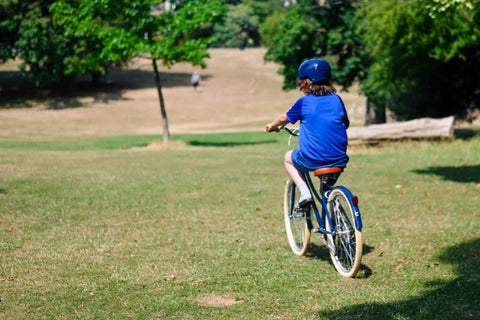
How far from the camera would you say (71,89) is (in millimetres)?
51719

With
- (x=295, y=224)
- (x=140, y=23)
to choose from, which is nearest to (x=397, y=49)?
(x=140, y=23)

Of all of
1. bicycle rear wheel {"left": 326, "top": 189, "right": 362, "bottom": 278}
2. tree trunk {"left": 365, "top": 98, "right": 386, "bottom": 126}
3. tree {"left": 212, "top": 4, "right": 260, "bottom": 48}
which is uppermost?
tree {"left": 212, "top": 4, "right": 260, "bottom": 48}

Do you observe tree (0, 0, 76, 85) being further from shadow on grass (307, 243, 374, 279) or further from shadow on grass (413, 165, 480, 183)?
shadow on grass (307, 243, 374, 279)

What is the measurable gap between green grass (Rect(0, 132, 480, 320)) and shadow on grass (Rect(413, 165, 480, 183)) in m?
0.07

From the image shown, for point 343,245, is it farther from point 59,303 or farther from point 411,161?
point 411,161

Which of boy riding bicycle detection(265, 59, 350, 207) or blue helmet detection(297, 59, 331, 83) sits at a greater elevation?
blue helmet detection(297, 59, 331, 83)

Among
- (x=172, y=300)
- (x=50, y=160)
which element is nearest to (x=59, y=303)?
(x=172, y=300)

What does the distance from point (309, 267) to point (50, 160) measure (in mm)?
12654

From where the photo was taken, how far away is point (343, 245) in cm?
589

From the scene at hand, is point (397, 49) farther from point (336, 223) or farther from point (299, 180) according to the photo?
point (336, 223)

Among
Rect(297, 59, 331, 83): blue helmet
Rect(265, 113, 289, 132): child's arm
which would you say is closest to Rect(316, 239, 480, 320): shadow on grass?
Rect(265, 113, 289, 132): child's arm

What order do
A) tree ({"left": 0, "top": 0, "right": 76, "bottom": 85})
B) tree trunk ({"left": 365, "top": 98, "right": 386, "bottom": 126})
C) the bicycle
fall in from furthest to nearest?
tree ({"left": 0, "top": 0, "right": 76, "bottom": 85}), tree trunk ({"left": 365, "top": 98, "right": 386, "bottom": 126}), the bicycle

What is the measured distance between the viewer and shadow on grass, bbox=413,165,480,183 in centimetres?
1339

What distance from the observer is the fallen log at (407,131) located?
20.2 m
